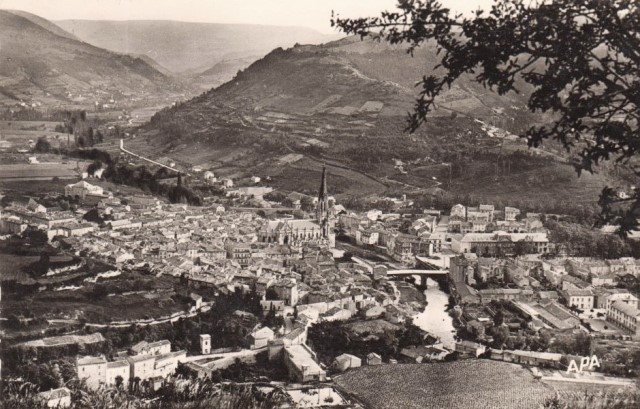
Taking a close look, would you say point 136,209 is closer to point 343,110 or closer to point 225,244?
point 225,244

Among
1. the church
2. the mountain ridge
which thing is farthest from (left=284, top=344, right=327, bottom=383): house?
the mountain ridge

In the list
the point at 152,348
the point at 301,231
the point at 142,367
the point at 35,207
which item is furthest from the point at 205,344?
the point at 301,231

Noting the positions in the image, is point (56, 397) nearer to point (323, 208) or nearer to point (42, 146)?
point (323, 208)

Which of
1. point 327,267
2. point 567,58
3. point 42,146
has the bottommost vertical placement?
point 327,267

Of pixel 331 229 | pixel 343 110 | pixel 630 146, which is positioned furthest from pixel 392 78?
pixel 630 146

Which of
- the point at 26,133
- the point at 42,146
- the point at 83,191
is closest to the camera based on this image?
the point at 83,191

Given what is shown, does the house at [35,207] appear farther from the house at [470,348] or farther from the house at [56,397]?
the house at [470,348]
